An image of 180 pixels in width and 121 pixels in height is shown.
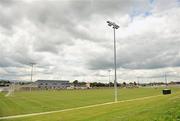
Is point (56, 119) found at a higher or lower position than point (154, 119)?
lower

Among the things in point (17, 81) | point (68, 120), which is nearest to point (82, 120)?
point (68, 120)

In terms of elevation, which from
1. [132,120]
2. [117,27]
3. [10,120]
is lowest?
[10,120]

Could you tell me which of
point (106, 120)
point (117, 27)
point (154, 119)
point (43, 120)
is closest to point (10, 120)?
point (43, 120)

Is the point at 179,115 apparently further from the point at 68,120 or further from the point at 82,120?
the point at 68,120

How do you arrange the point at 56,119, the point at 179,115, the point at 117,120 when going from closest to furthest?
the point at 179,115 → the point at 117,120 → the point at 56,119

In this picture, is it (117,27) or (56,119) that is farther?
(117,27)

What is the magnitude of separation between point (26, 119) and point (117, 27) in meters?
26.6

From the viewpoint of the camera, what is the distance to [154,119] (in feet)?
41.3

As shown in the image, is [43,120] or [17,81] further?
[17,81]

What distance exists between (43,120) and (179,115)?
1249 cm

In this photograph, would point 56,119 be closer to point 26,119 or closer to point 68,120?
point 68,120

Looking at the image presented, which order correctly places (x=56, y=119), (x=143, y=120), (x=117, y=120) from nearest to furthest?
(x=143, y=120), (x=117, y=120), (x=56, y=119)

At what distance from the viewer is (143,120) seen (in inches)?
508

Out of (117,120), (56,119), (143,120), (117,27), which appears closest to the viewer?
(143,120)
